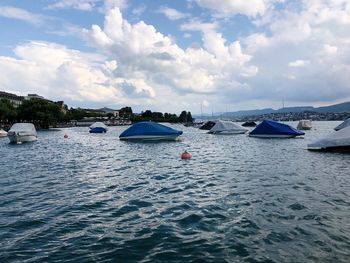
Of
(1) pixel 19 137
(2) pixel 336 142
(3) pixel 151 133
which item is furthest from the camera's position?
(1) pixel 19 137

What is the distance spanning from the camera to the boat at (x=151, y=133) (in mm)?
62625

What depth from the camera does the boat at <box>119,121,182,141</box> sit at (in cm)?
6262

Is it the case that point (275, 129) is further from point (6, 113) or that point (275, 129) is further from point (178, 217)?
point (6, 113)

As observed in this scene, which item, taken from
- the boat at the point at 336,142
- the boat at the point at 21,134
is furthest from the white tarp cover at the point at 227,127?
the boat at the point at 336,142

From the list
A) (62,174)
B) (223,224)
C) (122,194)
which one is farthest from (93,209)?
(62,174)

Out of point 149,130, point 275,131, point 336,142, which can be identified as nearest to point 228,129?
point 275,131

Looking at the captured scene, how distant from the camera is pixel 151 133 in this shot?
205 feet

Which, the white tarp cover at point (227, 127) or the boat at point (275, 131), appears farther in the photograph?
the white tarp cover at point (227, 127)

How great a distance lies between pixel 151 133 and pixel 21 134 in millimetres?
24399

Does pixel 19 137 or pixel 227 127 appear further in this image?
pixel 227 127

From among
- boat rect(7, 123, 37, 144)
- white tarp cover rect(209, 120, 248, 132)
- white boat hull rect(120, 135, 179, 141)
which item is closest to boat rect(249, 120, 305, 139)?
white boat hull rect(120, 135, 179, 141)

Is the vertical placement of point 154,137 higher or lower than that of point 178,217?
higher

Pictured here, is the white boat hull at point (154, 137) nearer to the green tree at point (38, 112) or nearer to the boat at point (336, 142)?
the boat at point (336, 142)

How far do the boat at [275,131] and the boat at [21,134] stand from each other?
44231mm
